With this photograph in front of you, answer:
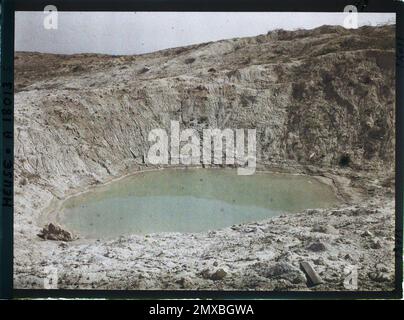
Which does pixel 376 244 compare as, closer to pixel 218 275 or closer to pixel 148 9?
pixel 218 275

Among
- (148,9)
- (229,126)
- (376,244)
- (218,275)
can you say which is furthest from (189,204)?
(148,9)

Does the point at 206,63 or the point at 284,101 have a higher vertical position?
the point at 206,63

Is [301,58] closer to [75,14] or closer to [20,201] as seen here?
[75,14]

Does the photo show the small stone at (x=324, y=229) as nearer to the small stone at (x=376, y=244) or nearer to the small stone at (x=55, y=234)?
the small stone at (x=376, y=244)

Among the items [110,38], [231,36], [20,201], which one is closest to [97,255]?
[20,201]

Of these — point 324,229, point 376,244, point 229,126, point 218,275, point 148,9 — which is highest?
point 148,9

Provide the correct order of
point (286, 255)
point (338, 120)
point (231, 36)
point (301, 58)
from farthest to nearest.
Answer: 1. point (301, 58)
2. point (338, 120)
3. point (231, 36)
4. point (286, 255)

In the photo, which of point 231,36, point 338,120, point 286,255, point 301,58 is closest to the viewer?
point 286,255
